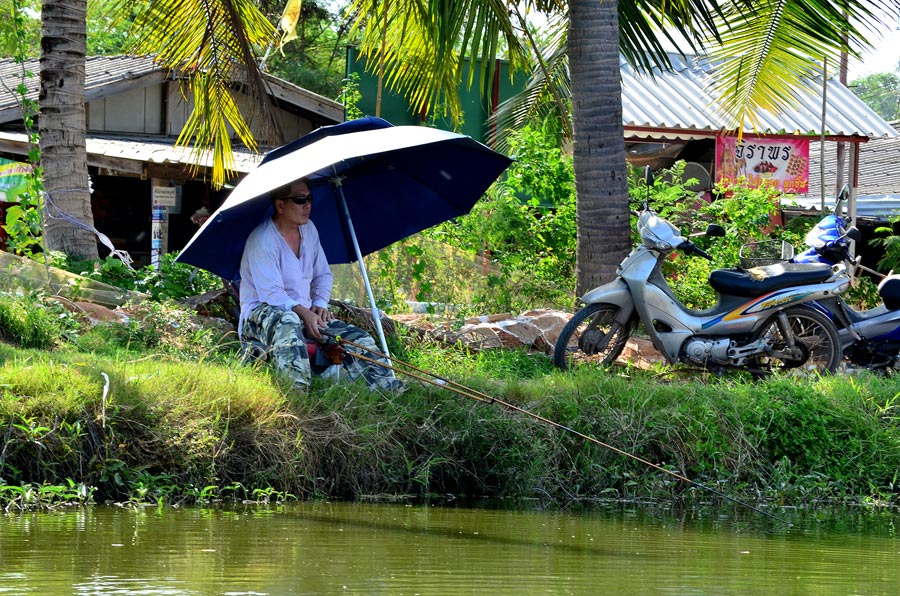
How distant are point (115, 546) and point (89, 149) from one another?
10.7 metres

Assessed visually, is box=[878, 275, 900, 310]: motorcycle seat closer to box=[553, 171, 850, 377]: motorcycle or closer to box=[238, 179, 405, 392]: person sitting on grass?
box=[553, 171, 850, 377]: motorcycle

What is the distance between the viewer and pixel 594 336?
28.4ft

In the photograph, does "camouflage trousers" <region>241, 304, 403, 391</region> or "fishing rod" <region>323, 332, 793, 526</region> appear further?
"camouflage trousers" <region>241, 304, 403, 391</region>

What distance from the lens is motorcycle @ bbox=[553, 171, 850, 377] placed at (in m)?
8.56

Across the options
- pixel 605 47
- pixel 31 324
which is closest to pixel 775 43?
pixel 605 47

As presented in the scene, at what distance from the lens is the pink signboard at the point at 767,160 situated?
16.5m

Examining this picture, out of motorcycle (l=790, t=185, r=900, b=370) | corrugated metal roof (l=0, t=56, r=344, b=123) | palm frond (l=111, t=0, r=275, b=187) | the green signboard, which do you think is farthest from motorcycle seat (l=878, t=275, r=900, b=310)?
the green signboard

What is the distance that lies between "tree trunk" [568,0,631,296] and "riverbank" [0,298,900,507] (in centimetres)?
216

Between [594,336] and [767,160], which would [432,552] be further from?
[767,160]

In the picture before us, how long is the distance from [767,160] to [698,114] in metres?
1.17

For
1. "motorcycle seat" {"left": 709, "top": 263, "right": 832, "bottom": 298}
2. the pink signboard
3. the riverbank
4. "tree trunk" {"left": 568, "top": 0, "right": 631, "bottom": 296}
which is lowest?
the riverbank

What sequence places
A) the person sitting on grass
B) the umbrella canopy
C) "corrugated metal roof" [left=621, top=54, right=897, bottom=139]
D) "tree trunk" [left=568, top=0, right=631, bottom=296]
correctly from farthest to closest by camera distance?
"corrugated metal roof" [left=621, top=54, right=897, bottom=139], "tree trunk" [left=568, top=0, right=631, bottom=296], the person sitting on grass, the umbrella canopy

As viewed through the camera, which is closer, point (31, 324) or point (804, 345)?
point (31, 324)

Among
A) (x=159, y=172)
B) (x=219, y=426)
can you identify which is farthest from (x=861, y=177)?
(x=219, y=426)
